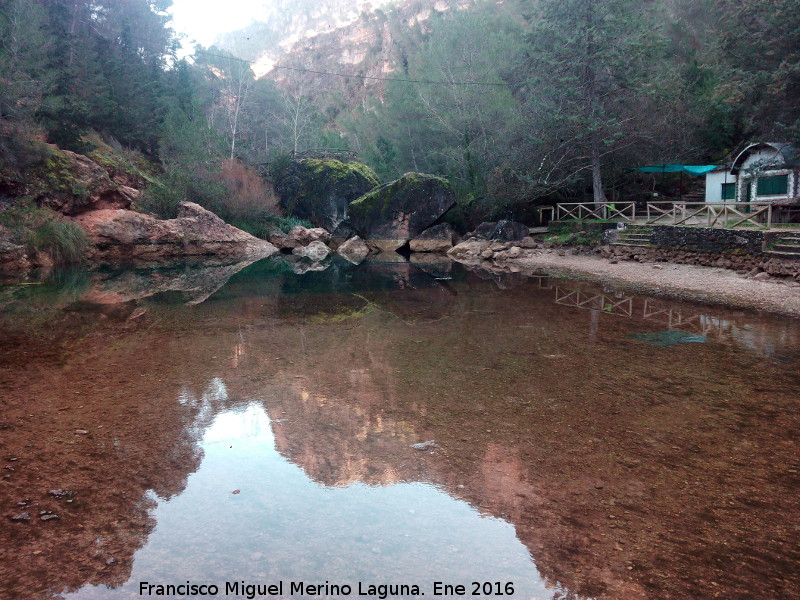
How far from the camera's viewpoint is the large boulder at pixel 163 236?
2330 cm

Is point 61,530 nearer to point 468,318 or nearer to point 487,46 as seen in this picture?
point 468,318

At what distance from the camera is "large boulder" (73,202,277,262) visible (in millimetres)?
23297

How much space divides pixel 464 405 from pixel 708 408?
255 cm

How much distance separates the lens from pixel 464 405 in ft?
20.6

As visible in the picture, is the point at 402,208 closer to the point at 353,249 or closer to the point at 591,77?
the point at 353,249

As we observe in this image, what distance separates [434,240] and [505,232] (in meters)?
4.11

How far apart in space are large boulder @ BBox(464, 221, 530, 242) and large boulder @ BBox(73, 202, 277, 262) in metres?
10.8

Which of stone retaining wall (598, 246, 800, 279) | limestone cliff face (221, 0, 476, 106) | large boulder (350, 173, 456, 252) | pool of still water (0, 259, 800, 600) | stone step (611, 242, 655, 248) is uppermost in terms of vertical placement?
limestone cliff face (221, 0, 476, 106)

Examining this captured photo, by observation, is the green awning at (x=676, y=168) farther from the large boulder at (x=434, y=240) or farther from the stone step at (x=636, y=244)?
the large boulder at (x=434, y=240)

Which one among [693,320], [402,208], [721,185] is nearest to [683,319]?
[693,320]

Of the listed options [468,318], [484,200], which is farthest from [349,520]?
[484,200]

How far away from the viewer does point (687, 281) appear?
1484cm

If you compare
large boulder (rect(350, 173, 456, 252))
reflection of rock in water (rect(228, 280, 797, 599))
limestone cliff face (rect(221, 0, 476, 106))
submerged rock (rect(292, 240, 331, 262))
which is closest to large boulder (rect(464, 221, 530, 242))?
large boulder (rect(350, 173, 456, 252))

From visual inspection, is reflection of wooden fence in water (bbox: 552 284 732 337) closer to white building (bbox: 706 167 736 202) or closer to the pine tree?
the pine tree
